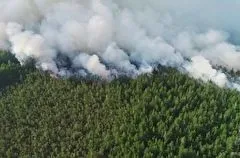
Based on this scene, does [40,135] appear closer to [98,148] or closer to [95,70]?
[98,148]

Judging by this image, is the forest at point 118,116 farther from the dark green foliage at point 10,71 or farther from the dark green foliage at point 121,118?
the dark green foliage at point 10,71

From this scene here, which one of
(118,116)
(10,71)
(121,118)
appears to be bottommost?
(121,118)

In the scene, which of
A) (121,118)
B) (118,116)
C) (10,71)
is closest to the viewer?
(121,118)

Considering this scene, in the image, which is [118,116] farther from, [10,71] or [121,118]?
[10,71]

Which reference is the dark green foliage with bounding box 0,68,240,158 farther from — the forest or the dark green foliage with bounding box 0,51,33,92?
the dark green foliage with bounding box 0,51,33,92

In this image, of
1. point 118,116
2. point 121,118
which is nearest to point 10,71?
point 118,116

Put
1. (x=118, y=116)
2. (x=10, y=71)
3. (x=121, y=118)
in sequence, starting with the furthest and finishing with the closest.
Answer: (x=10, y=71) < (x=118, y=116) < (x=121, y=118)

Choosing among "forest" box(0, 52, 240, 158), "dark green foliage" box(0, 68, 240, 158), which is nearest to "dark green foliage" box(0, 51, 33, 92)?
"forest" box(0, 52, 240, 158)

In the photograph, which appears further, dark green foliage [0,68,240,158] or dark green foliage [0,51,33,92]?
dark green foliage [0,51,33,92]
